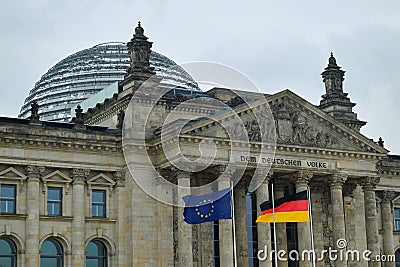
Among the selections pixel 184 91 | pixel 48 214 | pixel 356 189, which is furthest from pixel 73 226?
pixel 356 189

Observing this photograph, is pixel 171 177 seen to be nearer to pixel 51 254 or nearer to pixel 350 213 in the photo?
pixel 51 254

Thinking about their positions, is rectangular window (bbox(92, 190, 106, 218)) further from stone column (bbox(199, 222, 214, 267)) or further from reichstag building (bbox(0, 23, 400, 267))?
stone column (bbox(199, 222, 214, 267))

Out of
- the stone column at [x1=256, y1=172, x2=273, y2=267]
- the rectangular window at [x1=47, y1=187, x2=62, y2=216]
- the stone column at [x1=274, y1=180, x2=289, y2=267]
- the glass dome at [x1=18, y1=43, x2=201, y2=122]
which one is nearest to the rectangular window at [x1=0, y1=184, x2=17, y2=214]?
the rectangular window at [x1=47, y1=187, x2=62, y2=216]

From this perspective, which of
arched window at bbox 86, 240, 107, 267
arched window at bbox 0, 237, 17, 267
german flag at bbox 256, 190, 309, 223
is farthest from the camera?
arched window at bbox 86, 240, 107, 267

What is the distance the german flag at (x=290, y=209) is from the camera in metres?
52.2

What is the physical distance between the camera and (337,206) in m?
60.6

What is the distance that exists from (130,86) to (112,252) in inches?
453

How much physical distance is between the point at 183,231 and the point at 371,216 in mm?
15492

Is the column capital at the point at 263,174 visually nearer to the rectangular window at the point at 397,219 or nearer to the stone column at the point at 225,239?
the stone column at the point at 225,239

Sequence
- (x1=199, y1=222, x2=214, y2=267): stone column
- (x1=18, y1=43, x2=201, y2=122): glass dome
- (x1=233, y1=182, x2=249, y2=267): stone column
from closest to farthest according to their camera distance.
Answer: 1. (x1=199, y1=222, x2=214, y2=267): stone column
2. (x1=233, y1=182, x2=249, y2=267): stone column
3. (x1=18, y1=43, x2=201, y2=122): glass dome

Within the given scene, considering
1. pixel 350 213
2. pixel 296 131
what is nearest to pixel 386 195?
pixel 350 213

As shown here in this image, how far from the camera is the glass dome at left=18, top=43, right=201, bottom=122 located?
249 feet

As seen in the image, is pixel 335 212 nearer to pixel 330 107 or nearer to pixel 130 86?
pixel 330 107

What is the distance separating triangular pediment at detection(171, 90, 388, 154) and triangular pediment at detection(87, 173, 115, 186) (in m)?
8.09
